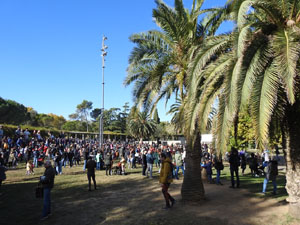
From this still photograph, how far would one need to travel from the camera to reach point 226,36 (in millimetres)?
6926

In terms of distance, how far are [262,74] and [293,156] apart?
2.73m

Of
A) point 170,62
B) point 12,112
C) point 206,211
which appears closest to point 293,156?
point 206,211

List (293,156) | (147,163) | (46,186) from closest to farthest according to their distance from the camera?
(293,156)
(46,186)
(147,163)

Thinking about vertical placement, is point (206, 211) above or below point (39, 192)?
below

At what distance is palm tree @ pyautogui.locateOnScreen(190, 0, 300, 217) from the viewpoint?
5.05m

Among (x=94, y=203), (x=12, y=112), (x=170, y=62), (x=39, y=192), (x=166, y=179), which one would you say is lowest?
(x=94, y=203)

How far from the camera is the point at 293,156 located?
6680 mm

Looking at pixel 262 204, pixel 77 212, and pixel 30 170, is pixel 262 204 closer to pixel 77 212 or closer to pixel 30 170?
pixel 77 212

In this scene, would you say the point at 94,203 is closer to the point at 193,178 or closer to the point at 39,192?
the point at 39,192

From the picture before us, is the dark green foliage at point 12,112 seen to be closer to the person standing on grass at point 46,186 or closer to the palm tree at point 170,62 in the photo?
the palm tree at point 170,62

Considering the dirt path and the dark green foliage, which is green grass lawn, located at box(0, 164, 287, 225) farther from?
the dark green foliage

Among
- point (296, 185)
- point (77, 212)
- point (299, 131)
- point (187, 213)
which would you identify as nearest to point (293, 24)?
point (299, 131)

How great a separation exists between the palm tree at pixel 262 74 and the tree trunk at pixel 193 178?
2442 mm

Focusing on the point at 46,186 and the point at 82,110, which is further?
the point at 82,110
